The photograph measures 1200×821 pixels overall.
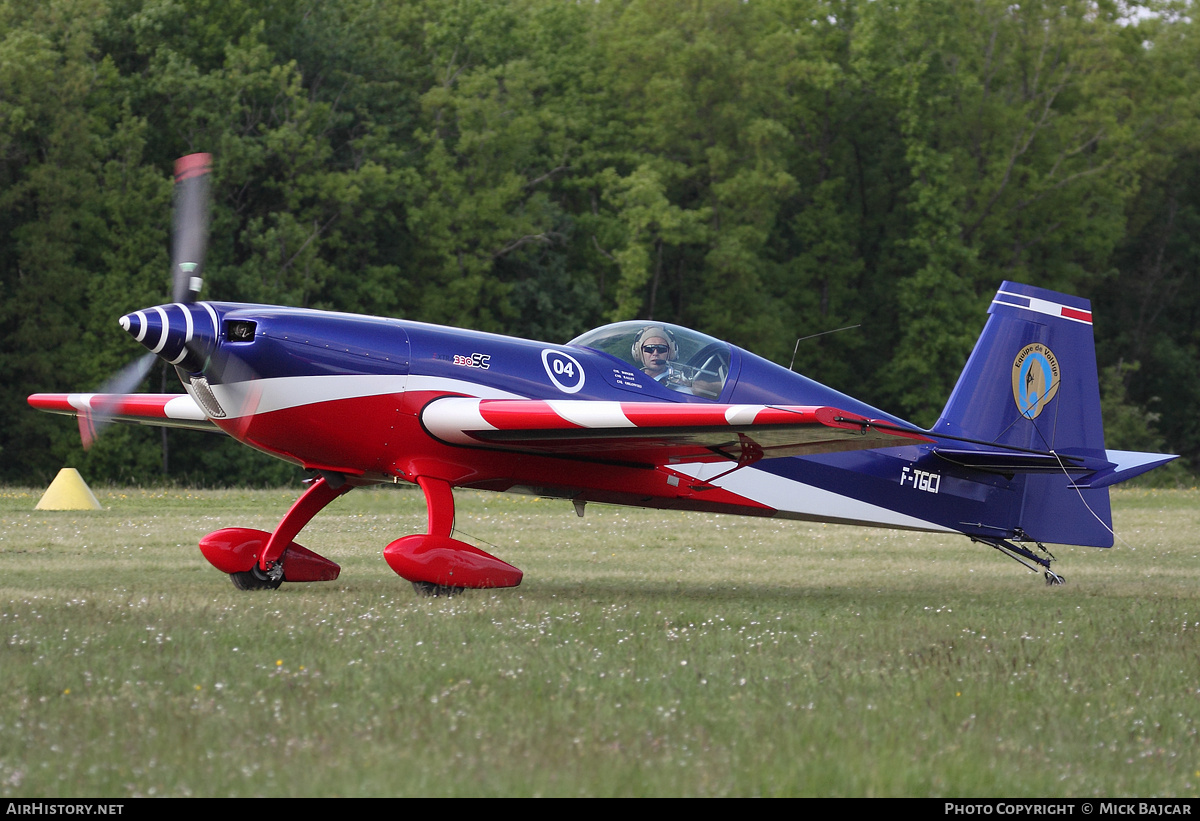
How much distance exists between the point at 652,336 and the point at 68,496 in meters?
11.6

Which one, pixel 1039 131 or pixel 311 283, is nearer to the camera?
pixel 311 283

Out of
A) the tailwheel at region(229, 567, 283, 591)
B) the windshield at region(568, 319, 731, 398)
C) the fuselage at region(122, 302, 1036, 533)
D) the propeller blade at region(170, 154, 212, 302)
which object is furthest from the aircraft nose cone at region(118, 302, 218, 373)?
the windshield at region(568, 319, 731, 398)

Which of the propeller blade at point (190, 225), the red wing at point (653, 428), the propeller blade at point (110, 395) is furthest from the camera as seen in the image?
the propeller blade at point (110, 395)

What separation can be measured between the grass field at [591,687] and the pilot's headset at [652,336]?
2.04 metres

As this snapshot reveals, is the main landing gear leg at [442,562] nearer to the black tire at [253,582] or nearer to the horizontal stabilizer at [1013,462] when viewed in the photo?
the black tire at [253,582]

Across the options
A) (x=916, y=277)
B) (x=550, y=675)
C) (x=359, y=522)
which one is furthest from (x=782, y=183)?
(x=550, y=675)

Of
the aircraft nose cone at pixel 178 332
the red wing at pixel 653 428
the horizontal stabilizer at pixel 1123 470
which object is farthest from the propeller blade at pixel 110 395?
the horizontal stabilizer at pixel 1123 470

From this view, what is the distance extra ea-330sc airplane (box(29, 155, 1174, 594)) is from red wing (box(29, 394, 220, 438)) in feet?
0.10

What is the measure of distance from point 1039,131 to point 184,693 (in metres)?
46.8

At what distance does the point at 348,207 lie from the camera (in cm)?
3822

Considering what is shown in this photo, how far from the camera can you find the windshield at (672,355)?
412 inches

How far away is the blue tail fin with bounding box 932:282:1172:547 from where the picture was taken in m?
11.5

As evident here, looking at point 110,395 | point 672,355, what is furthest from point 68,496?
point 672,355
